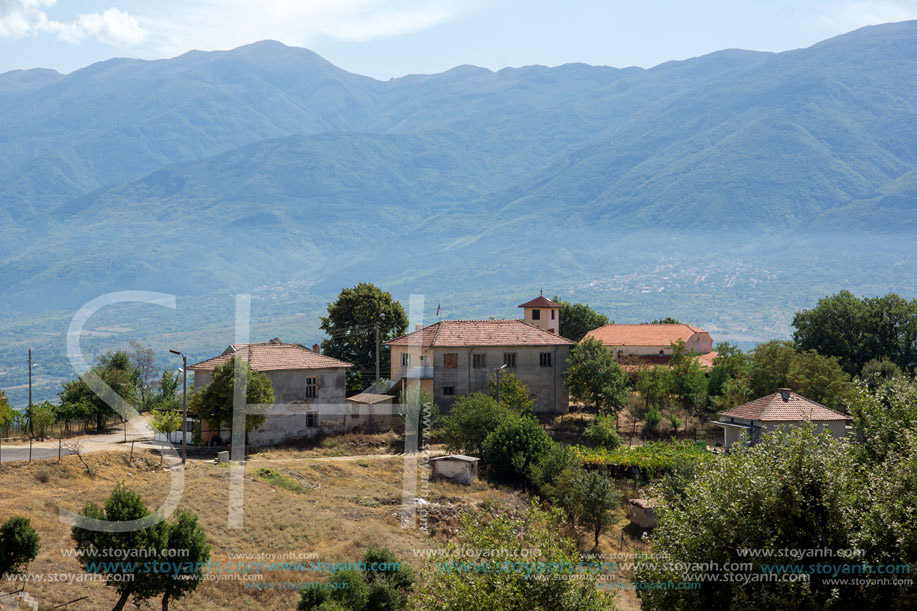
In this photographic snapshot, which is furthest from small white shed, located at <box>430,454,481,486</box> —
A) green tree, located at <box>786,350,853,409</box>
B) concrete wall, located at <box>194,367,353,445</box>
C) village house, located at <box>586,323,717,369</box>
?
village house, located at <box>586,323,717,369</box>

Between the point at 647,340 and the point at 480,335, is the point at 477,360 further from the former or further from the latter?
the point at 647,340

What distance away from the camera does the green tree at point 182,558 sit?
24.9 m

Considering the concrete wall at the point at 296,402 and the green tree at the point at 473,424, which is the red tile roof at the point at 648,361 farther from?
the concrete wall at the point at 296,402

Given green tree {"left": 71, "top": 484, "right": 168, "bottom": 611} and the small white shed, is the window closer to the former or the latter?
the small white shed

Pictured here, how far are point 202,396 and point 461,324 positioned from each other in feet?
82.1

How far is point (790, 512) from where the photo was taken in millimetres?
20859

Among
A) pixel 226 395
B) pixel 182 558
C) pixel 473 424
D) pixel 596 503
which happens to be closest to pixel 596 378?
pixel 473 424

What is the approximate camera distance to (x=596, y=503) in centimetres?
4200

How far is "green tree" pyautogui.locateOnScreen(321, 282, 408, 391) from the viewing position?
74.7 meters

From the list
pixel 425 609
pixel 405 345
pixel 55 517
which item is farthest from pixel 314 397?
pixel 425 609

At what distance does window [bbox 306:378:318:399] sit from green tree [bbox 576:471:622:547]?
21.2 m

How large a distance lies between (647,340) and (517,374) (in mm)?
31680

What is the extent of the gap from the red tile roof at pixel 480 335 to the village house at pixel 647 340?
1953cm

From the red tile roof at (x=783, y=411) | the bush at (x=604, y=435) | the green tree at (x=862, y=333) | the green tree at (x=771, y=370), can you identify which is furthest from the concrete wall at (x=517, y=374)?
the green tree at (x=862, y=333)
